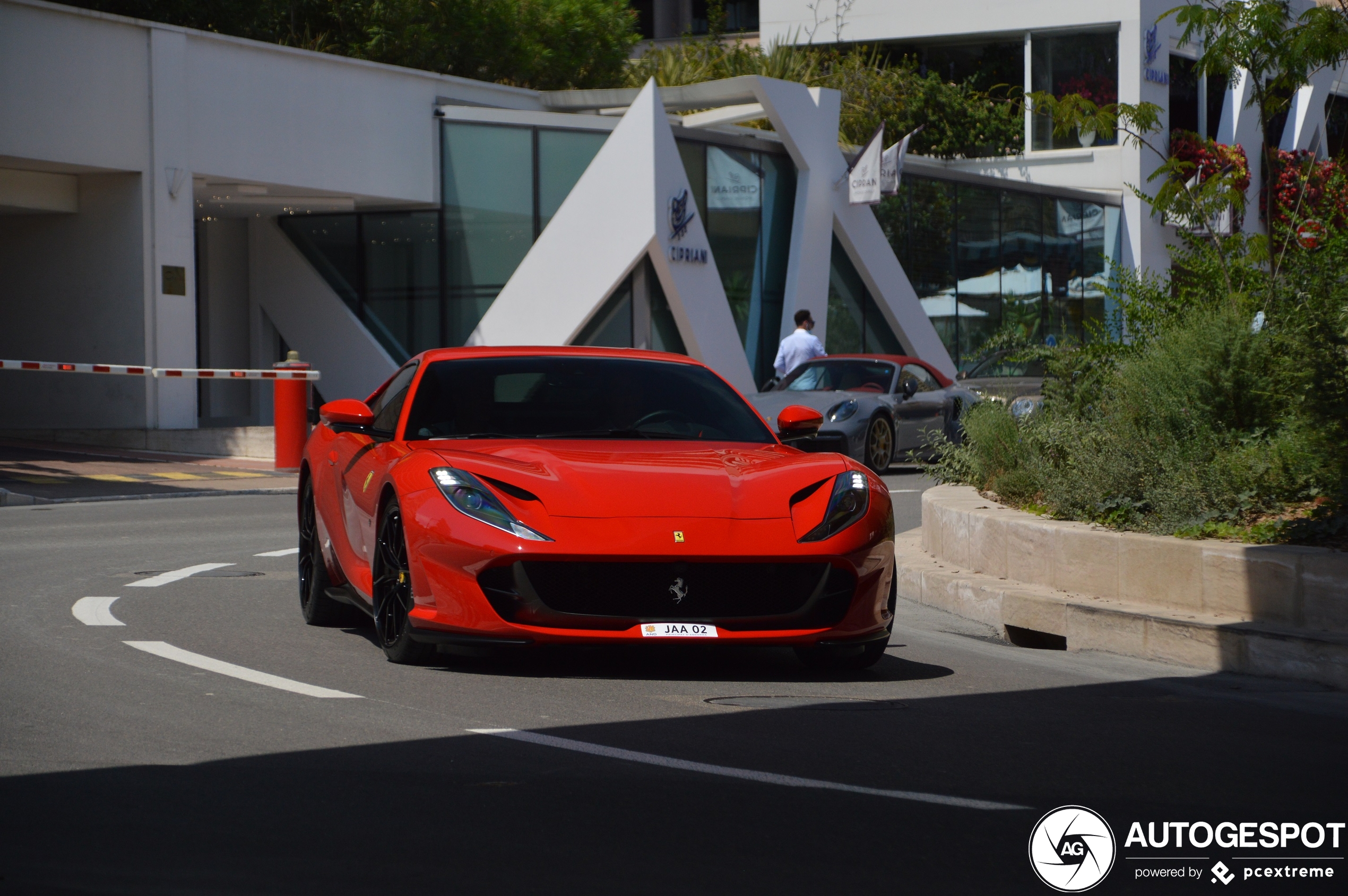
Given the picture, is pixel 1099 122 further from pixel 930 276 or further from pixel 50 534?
pixel 930 276

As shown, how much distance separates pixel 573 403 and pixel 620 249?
20005 millimetres

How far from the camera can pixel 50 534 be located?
12922mm

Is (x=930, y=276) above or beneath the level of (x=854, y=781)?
above

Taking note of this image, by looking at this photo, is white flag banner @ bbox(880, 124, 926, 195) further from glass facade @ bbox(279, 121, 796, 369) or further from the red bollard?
the red bollard

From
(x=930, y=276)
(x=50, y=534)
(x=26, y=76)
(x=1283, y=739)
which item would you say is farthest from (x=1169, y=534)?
(x=930, y=276)

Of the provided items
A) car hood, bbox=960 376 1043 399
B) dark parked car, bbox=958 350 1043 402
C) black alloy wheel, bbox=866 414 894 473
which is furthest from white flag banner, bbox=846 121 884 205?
black alloy wheel, bbox=866 414 894 473

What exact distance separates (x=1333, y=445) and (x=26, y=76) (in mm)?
20144

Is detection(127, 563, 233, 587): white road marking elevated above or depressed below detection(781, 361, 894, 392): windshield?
below

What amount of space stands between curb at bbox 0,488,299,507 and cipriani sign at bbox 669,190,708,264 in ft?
34.4

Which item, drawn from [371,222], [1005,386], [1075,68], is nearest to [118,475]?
[1005,386]

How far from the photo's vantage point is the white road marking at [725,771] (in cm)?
461

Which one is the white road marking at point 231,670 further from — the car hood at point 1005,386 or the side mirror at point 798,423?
the car hood at point 1005,386

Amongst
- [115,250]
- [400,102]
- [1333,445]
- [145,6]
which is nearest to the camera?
[1333,445]

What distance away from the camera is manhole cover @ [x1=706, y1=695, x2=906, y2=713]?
19.8 ft
